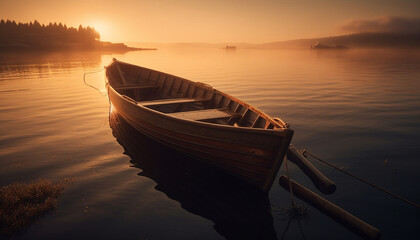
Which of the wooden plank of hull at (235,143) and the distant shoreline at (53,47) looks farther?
the distant shoreline at (53,47)

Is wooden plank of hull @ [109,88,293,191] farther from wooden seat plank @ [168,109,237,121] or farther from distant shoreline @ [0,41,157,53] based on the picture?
distant shoreline @ [0,41,157,53]

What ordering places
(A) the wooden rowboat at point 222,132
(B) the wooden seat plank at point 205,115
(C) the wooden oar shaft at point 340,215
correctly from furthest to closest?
(B) the wooden seat plank at point 205,115 < (A) the wooden rowboat at point 222,132 < (C) the wooden oar shaft at point 340,215

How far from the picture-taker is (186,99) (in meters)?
12.2

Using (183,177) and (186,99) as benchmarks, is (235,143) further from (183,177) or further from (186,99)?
(186,99)

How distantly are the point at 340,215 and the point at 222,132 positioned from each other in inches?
128

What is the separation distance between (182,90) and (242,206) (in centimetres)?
912

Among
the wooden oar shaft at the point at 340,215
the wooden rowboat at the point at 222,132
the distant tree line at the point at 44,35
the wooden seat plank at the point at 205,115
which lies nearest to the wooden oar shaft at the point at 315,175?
the wooden oar shaft at the point at 340,215

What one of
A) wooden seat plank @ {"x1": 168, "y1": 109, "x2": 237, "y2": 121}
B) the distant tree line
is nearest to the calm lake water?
wooden seat plank @ {"x1": 168, "y1": 109, "x2": 237, "y2": 121}

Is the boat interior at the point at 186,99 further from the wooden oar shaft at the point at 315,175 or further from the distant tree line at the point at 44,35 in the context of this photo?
the distant tree line at the point at 44,35

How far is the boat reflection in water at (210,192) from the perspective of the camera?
5.54 metres

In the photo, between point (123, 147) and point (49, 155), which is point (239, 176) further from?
point (49, 155)

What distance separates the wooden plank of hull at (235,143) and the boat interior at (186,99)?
0.97 metres

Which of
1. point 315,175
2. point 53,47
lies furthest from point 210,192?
point 53,47

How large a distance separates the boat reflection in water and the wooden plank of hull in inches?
23.3
